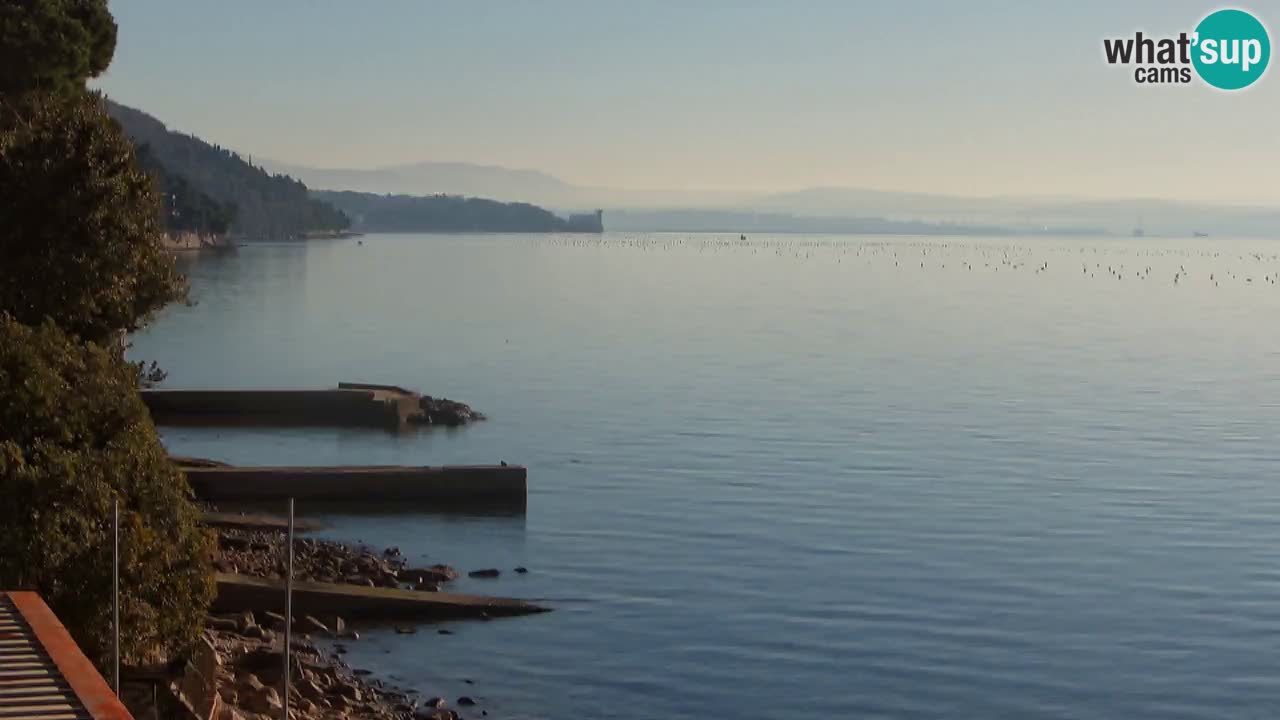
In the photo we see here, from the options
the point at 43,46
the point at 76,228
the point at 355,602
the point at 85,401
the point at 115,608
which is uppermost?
the point at 43,46

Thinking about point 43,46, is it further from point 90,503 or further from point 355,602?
point 90,503

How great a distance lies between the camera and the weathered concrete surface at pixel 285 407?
51.3 metres

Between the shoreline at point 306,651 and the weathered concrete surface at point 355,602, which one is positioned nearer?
the shoreline at point 306,651

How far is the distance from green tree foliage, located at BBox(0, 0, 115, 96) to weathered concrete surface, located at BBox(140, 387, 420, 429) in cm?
1068

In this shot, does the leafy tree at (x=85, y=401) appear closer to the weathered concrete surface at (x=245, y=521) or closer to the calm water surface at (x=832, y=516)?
the calm water surface at (x=832, y=516)

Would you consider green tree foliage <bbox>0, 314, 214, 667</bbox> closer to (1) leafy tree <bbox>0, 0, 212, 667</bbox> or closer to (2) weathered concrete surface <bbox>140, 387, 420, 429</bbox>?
(1) leafy tree <bbox>0, 0, 212, 667</bbox>

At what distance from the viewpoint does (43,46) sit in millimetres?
43125

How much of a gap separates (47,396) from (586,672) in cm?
871

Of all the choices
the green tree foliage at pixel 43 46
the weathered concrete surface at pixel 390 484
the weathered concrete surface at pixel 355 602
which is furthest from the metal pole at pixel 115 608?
the green tree foliage at pixel 43 46

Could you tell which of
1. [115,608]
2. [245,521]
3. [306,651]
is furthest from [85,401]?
Result: [245,521]

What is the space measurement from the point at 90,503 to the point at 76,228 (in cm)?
859

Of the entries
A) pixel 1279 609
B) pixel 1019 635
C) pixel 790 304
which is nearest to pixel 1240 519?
pixel 1279 609

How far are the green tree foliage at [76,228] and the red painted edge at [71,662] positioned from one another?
35.0ft

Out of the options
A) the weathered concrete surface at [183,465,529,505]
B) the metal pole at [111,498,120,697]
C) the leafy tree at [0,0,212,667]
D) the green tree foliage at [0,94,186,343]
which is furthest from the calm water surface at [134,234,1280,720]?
the green tree foliage at [0,94,186,343]
